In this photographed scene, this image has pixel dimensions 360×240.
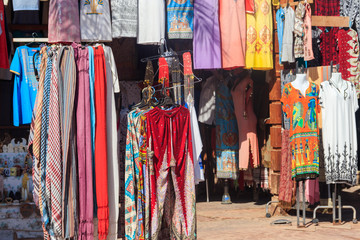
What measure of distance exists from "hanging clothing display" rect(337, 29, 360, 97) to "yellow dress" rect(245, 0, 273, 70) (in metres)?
1.16

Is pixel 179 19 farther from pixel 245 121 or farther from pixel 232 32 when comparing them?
pixel 245 121

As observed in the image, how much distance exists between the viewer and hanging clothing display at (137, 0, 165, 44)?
6.86 meters

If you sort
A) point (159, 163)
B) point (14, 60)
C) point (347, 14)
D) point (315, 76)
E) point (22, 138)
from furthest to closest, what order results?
point (347, 14)
point (315, 76)
point (22, 138)
point (14, 60)
point (159, 163)

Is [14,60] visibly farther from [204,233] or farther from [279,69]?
[279,69]

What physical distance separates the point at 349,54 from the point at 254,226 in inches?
113

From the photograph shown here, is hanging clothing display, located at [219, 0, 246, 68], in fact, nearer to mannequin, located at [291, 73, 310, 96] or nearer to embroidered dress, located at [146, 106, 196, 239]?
mannequin, located at [291, 73, 310, 96]


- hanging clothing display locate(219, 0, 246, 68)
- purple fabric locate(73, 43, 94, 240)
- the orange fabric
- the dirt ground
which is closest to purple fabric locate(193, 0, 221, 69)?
hanging clothing display locate(219, 0, 246, 68)

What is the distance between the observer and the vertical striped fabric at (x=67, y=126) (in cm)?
493

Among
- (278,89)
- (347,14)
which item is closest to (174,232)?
(278,89)

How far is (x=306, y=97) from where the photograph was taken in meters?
6.70

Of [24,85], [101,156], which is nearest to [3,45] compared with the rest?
[24,85]

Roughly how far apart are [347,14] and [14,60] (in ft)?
16.7

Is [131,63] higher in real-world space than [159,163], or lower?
higher

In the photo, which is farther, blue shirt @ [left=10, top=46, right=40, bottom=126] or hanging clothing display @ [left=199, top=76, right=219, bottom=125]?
hanging clothing display @ [left=199, top=76, right=219, bottom=125]
